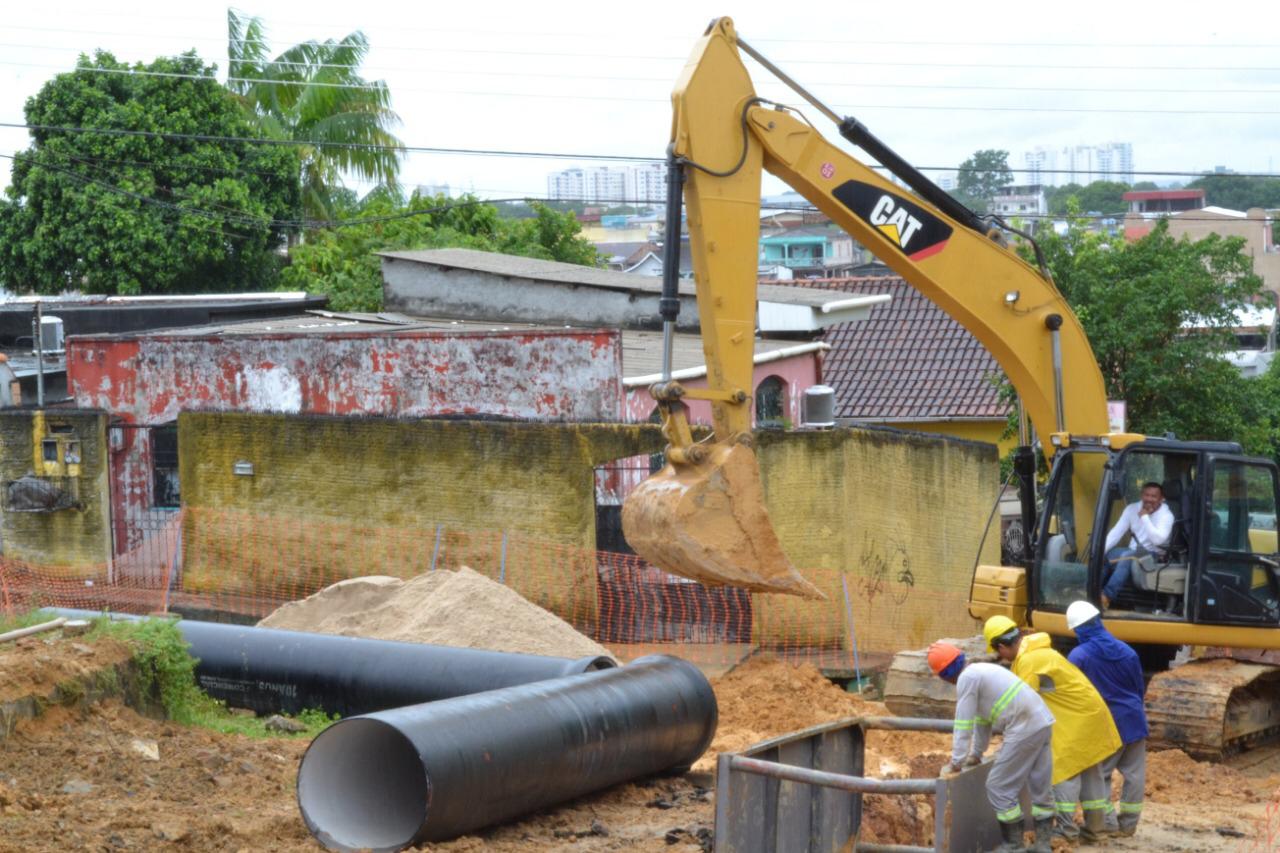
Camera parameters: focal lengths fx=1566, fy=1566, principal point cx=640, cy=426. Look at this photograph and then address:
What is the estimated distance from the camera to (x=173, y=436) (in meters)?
21.5

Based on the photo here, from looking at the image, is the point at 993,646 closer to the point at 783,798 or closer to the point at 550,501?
the point at 783,798

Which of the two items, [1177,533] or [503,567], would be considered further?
[503,567]

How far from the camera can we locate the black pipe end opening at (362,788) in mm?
9523

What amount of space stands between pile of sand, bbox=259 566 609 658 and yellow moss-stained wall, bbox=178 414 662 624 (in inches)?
93.5

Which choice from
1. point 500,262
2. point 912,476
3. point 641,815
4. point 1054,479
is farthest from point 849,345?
point 641,815

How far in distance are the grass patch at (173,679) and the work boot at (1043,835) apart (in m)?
6.21

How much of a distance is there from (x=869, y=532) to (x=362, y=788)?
9654 mm

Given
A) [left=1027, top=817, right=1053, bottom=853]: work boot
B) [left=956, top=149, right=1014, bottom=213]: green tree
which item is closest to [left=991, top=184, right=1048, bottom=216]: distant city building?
[left=956, top=149, right=1014, bottom=213]: green tree

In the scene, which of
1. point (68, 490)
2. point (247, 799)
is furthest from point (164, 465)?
point (247, 799)

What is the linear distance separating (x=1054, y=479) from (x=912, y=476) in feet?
24.3

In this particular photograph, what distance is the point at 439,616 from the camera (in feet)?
49.3

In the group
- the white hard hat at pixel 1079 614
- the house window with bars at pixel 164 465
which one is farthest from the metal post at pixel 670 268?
the house window with bars at pixel 164 465

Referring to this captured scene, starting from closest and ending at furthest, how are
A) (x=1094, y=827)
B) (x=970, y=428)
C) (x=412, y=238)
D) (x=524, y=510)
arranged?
1. (x=1094, y=827)
2. (x=524, y=510)
3. (x=970, y=428)
4. (x=412, y=238)

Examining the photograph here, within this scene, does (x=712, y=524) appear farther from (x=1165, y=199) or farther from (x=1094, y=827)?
(x=1165, y=199)
